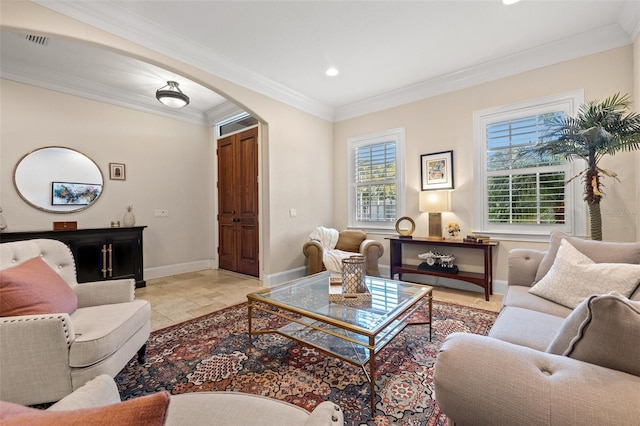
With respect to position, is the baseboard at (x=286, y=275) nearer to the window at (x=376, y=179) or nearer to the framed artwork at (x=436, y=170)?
the window at (x=376, y=179)

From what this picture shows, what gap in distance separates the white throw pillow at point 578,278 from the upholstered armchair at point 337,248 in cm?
207

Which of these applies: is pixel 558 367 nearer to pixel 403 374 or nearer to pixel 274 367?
pixel 403 374

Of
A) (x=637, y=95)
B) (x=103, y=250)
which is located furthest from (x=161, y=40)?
(x=637, y=95)

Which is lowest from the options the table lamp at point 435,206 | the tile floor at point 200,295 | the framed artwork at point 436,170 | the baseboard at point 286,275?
the tile floor at point 200,295

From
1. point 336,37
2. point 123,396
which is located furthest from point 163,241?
point 336,37

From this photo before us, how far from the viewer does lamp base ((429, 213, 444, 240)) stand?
12.2 feet

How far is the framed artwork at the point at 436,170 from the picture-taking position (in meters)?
3.70

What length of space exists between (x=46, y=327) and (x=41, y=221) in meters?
3.19

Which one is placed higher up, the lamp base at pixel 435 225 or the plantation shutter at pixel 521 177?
the plantation shutter at pixel 521 177

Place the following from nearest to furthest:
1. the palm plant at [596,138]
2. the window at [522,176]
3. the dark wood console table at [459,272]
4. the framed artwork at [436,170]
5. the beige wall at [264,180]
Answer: the palm plant at [596,138]
the window at [522,176]
the dark wood console table at [459,272]
the beige wall at [264,180]
the framed artwork at [436,170]

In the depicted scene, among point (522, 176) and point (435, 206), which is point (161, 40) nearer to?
point (435, 206)

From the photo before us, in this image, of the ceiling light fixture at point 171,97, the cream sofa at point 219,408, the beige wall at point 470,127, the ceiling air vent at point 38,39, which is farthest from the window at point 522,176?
the ceiling air vent at point 38,39

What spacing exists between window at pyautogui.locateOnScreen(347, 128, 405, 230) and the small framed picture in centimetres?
358

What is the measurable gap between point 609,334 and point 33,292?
239 cm
